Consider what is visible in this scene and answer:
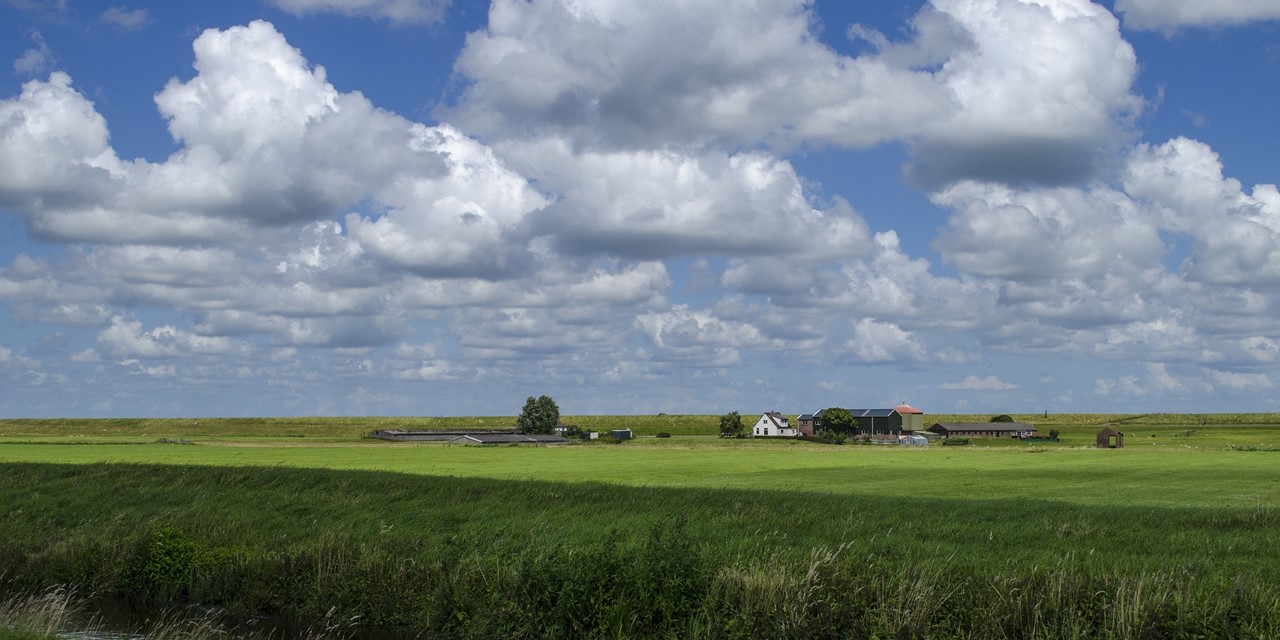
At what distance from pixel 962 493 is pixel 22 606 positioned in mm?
37448

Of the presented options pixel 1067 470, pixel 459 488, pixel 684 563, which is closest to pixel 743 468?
pixel 1067 470

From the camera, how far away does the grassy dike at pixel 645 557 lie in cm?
1878

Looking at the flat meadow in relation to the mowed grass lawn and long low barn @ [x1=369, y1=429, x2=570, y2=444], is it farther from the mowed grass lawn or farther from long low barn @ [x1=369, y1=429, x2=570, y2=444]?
long low barn @ [x1=369, y1=429, x2=570, y2=444]

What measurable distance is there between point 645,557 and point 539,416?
566 feet

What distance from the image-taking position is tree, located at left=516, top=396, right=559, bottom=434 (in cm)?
19162

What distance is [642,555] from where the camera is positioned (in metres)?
22.5

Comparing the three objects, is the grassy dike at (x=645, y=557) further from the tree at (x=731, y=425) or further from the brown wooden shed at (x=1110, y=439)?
the tree at (x=731, y=425)

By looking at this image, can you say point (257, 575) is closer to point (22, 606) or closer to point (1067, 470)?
point (22, 606)

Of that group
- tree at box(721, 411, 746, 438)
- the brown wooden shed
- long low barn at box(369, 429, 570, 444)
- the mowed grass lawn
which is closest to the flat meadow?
the mowed grass lawn

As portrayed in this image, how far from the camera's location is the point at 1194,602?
17359mm

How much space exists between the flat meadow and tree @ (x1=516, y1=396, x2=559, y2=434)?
469 feet

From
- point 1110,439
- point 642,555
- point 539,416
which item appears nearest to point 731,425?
point 539,416

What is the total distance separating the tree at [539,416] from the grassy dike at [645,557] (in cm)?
14556

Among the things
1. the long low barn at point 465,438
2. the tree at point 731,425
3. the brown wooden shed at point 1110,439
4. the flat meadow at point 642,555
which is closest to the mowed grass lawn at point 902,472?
the flat meadow at point 642,555
